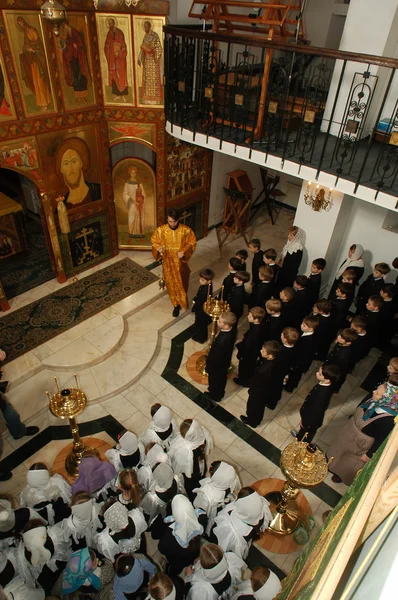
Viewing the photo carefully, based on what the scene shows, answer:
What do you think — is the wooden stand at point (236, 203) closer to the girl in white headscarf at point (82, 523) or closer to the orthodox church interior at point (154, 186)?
the orthodox church interior at point (154, 186)

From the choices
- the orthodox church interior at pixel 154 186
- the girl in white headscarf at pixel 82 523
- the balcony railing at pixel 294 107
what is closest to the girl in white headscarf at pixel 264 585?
the orthodox church interior at pixel 154 186

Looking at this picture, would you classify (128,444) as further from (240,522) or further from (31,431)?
(31,431)

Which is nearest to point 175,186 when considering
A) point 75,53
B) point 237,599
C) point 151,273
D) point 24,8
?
point 151,273

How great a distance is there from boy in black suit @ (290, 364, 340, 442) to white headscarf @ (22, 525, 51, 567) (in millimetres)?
2876

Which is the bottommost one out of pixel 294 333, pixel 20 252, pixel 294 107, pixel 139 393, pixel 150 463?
pixel 139 393

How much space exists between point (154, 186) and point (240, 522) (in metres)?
6.77

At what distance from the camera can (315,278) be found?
713cm

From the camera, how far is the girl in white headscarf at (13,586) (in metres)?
3.32

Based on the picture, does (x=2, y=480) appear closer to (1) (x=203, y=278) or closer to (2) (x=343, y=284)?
(1) (x=203, y=278)

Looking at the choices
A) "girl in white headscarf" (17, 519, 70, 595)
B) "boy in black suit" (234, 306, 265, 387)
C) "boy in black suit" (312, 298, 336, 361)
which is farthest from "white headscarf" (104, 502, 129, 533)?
"boy in black suit" (312, 298, 336, 361)

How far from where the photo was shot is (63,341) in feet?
23.0

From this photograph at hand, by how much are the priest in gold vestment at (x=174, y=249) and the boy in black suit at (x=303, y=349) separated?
101 inches

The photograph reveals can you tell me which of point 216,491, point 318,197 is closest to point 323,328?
point 318,197

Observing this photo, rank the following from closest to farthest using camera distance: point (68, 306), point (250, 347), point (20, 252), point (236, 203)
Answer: point (250, 347) < point (68, 306) < point (20, 252) < point (236, 203)
